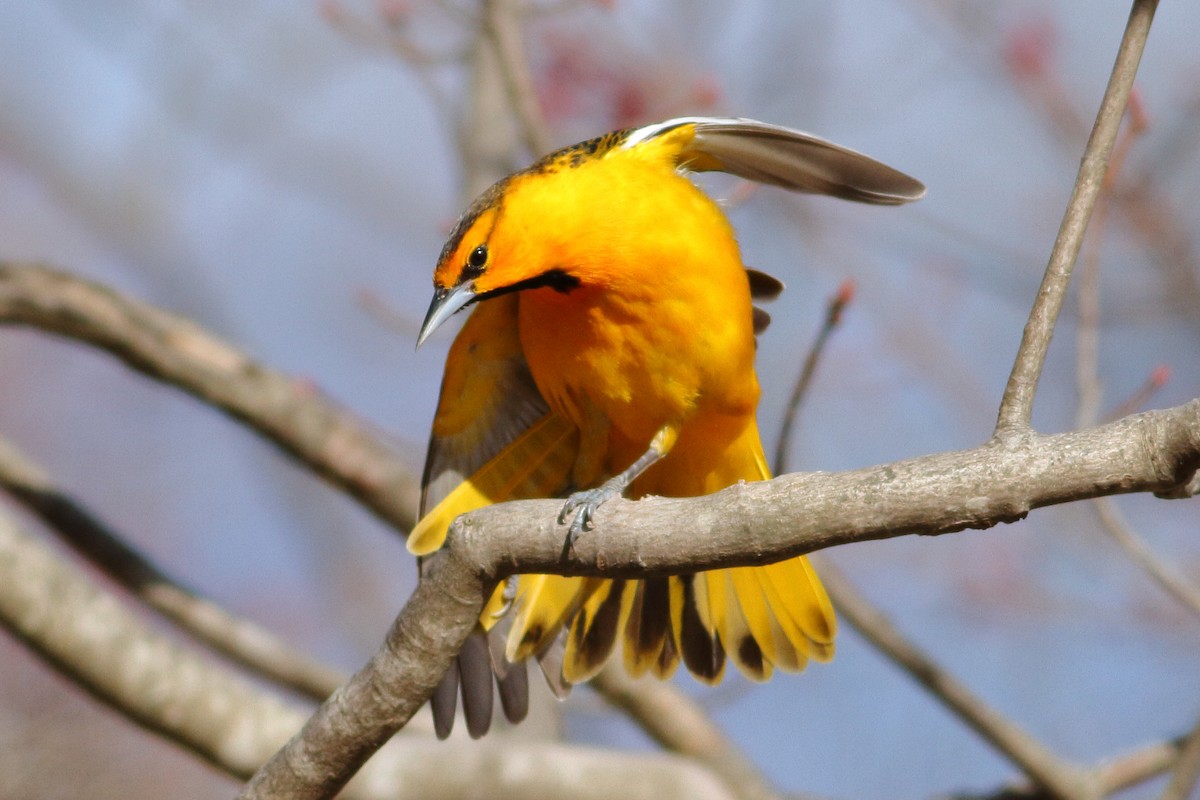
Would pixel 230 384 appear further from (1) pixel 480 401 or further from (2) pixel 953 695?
(2) pixel 953 695

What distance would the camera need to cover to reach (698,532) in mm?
2098

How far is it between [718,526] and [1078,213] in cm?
88

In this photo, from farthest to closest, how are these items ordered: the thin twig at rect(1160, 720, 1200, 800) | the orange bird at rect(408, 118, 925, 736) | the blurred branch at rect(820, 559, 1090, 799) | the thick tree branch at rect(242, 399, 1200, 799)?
the blurred branch at rect(820, 559, 1090, 799)
the thin twig at rect(1160, 720, 1200, 800)
the orange bird at rect(408, 118, 925, 736)
the thick tree branch at rect(242, 399, 1200, 799)

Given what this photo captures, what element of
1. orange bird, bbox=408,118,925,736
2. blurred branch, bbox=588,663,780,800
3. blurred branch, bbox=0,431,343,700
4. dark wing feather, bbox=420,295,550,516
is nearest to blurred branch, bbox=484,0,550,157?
orange bird, bbox=408,118,925,736

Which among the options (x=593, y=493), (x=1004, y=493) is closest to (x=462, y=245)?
(x=593, y=493)

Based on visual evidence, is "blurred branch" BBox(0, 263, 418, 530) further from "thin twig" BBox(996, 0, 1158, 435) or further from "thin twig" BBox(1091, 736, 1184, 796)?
"thin twig" BBox(996, 0, 1158, 435)

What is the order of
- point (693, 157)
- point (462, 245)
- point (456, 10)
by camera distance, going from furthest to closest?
point (456, 10)
point (693, 157)
point (462, 245)

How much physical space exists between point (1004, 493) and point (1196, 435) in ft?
0.88

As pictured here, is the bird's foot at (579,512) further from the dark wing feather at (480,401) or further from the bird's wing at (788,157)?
the bird's wing at (788,157)

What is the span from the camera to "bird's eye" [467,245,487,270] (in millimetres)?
3266

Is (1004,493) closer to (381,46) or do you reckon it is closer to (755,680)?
(755,680)


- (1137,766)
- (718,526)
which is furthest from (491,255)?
(1137,766)

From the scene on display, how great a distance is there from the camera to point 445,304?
10.7ft

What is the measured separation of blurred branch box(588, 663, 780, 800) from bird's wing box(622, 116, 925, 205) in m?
1.78
